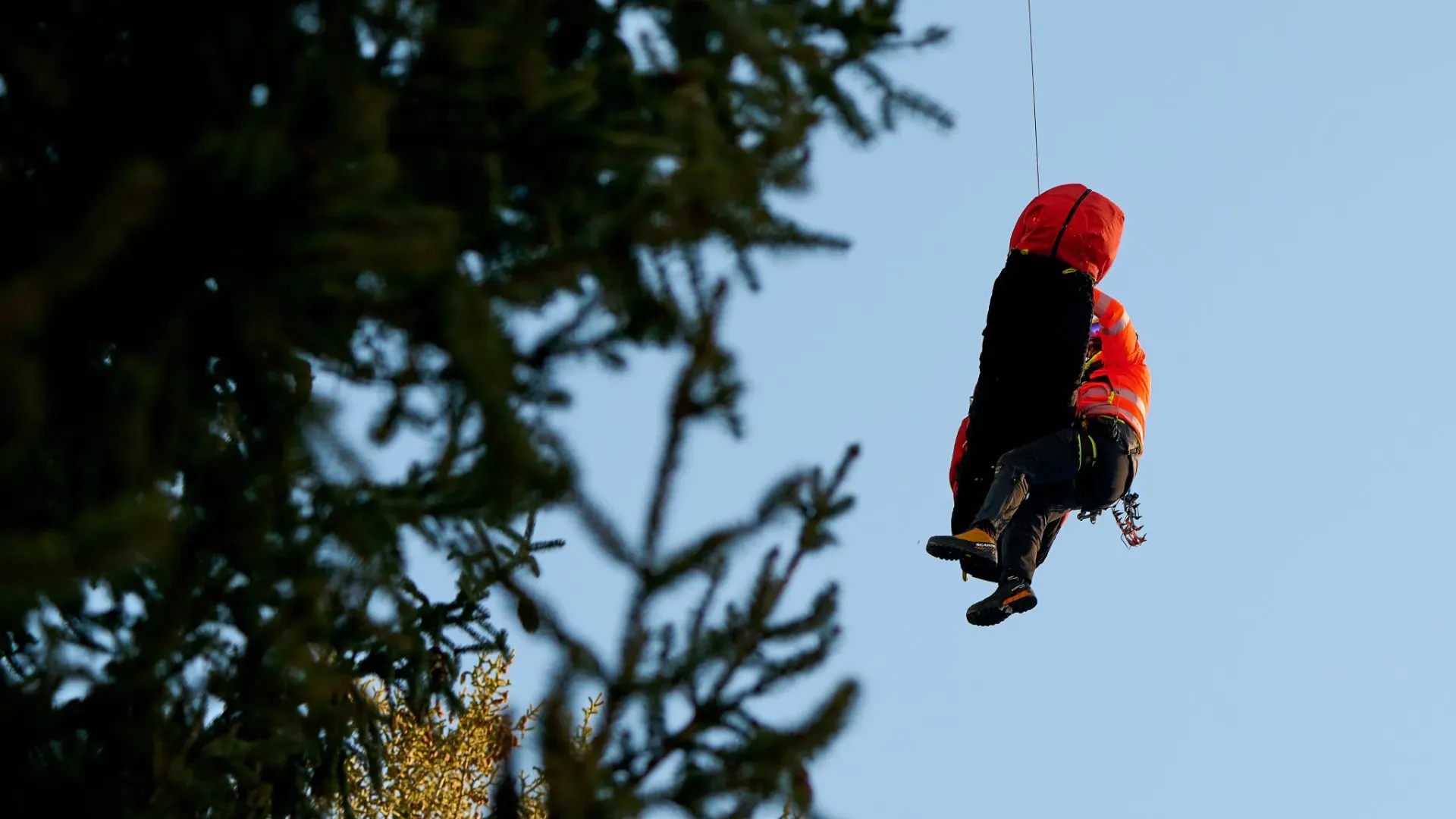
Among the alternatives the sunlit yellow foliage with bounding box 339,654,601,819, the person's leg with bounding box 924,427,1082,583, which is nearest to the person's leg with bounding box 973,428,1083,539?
the person's leg with bounding box 924,427,1082,583

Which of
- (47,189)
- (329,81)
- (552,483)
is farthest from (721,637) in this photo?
(47,189)

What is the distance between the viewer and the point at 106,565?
2098 millimetres

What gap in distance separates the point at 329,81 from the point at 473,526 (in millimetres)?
1841

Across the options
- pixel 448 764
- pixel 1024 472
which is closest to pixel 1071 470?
pixel 1024 472

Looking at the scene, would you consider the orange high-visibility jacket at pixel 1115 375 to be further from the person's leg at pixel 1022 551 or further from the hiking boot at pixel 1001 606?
the hiking boot at pixel 1001 606

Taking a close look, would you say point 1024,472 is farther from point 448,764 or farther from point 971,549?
point 448,764

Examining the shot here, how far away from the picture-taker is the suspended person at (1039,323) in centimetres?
691

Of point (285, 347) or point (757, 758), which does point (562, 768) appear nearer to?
point (757, 758)

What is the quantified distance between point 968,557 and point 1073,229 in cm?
152

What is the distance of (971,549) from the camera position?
22.6 ft

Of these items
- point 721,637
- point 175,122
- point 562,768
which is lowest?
point 562,768

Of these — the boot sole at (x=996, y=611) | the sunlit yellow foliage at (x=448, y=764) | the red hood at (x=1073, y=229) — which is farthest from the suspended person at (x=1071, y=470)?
the sunlit yellow foliage at (x=448, y=764)

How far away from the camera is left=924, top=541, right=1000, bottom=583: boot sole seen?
6883mm

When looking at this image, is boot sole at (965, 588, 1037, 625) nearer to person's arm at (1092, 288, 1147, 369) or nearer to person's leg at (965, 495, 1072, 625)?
person's leg at (965, 495, 1072, 625)
